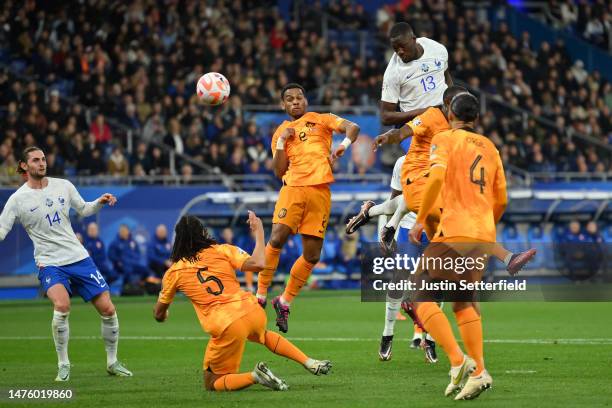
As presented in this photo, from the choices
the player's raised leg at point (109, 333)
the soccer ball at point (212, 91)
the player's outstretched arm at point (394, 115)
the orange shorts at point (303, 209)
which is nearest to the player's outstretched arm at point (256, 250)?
the player's raised leg at point (109, 333)

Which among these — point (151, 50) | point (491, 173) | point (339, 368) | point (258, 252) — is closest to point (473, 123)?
point (491, 173)

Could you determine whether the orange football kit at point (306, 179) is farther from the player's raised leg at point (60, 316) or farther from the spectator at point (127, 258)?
the spectator at point (127, 258)

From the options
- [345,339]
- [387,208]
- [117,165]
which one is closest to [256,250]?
[387,208]

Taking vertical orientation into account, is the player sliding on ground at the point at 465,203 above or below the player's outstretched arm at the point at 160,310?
above

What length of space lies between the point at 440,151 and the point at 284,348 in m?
2.33

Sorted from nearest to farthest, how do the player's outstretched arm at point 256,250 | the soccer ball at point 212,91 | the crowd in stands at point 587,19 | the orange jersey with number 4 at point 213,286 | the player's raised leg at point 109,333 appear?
the player's outstretched arm at point 256,250, the orange jersey with number 4 at point 213,286, the player's raised leg at point 109,333, the soccer ball at point 212,91, the crowd in stands at point 587,19

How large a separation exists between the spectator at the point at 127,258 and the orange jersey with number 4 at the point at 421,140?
1373 cm

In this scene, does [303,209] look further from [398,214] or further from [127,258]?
[127,258]

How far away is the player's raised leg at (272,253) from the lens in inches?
536

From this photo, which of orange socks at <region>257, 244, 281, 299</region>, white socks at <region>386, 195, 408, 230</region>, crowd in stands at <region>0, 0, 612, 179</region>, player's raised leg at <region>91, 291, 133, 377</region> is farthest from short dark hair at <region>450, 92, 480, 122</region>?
crowd in stands at <region>0, 0, 612, 179</region>

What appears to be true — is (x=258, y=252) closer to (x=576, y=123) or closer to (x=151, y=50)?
(x=151, y=50)

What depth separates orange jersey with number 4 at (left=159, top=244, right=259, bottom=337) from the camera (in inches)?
397

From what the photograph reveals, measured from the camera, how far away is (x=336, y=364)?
40.1ft

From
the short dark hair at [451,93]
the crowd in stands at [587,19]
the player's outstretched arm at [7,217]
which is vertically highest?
the crowd in stands at [587,19]
